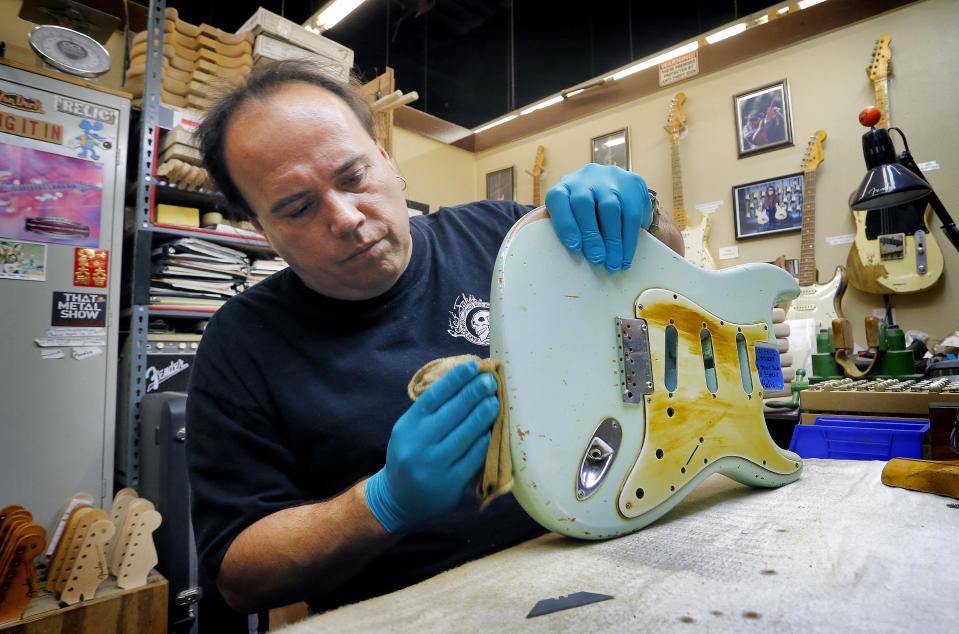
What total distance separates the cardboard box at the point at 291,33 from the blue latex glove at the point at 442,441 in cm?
240

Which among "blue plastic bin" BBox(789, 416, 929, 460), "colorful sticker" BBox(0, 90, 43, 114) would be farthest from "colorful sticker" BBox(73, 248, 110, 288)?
"blue plastic bin" BBox(789, 416, 929, 460)

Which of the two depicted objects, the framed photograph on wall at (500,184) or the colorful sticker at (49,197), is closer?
the colorful sticker at (49,197)

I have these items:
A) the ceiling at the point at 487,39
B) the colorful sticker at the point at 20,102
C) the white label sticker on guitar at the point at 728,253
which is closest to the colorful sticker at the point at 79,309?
the colorful sticker at the point at 20,102

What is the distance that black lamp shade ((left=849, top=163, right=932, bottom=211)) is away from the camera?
5.52 ft

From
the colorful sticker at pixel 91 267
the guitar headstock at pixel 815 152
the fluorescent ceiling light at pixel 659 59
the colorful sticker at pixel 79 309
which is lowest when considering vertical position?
the colorful sticker at pixel 79 309

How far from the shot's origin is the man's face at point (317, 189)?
0.87 meters

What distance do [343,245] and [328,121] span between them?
228mm

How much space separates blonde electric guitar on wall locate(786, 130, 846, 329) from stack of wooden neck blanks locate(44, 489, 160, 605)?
3.04 meters

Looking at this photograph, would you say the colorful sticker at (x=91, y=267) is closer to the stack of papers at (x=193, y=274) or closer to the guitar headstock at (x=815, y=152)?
the stack of papers at (x=193, y=274)

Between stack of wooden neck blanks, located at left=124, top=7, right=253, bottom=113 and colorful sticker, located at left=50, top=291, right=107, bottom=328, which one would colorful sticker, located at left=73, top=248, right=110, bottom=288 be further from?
stack of wooden neck blanks, located at left=124, top=7, right=253, bottom=113

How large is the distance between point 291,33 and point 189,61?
491 millimetres

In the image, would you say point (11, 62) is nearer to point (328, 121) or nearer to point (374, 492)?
point (328, 121)

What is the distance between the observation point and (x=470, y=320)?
102 cm

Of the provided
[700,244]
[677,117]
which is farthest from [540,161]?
[700,244]
